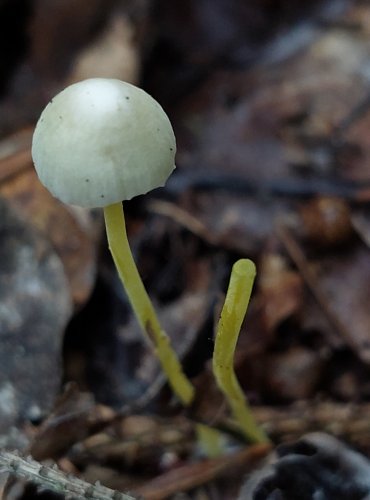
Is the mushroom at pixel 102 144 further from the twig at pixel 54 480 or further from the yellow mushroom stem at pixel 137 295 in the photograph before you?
the twig at pixel 54 480

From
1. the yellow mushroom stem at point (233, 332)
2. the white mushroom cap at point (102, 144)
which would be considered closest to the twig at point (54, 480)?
the yellow mushroom stem at point (233, 332)

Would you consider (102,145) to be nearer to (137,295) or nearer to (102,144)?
(102,144)

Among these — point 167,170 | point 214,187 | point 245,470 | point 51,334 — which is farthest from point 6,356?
point 214,187

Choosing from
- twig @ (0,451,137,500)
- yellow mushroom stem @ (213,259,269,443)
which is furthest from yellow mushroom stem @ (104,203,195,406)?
twig @ (0,451,137,500)

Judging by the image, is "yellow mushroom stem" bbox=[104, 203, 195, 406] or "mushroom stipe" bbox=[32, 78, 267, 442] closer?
"mushroom stipe" bbox=[32, 78, 267, 442]

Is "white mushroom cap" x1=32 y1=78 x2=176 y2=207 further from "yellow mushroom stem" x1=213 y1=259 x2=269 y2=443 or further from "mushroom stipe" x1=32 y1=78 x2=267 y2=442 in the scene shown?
"yellow mushroom stem" x1=213 y1=259 x2=269 y2=443

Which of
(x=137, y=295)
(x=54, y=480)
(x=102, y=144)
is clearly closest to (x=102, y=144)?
(x=102, y=144)
